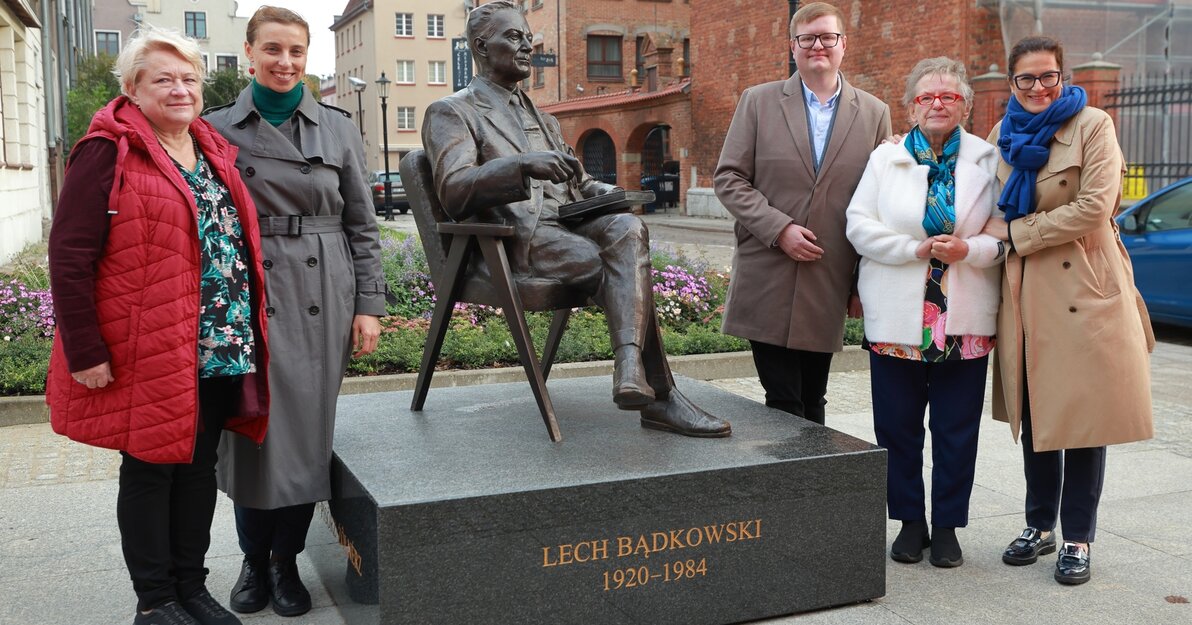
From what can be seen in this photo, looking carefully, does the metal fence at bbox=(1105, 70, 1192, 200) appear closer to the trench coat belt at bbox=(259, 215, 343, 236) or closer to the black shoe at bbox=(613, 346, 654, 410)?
the black shoe at bbox=(613, 346, 654, 410)

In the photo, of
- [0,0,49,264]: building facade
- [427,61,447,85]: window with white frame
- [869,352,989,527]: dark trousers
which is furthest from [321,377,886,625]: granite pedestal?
[427,61,447,85]: window with white frame

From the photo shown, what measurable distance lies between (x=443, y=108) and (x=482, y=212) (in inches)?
16.1

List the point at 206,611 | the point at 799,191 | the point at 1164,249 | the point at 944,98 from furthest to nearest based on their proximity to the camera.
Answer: the point at 1164,249 → the point at 799,191 → the point at 944,98 → the point at 206,611

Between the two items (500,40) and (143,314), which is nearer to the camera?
(143,314)

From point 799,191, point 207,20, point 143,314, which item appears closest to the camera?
point 143,314

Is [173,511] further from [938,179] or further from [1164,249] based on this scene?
[1164,249]

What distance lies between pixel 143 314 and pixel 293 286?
1.95 ft

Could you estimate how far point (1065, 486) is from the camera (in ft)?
13.5

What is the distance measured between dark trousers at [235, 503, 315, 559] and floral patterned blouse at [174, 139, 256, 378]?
664 mm

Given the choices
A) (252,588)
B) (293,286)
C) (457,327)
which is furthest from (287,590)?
(457,327)

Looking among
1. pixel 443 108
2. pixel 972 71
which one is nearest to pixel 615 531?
pixel 443 108

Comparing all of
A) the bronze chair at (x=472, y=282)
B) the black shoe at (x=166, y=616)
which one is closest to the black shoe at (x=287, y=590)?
the black shoe at (x=166, y=616)

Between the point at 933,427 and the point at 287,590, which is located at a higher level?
the point at 933,427

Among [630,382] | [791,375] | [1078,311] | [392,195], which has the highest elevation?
[392,195]
